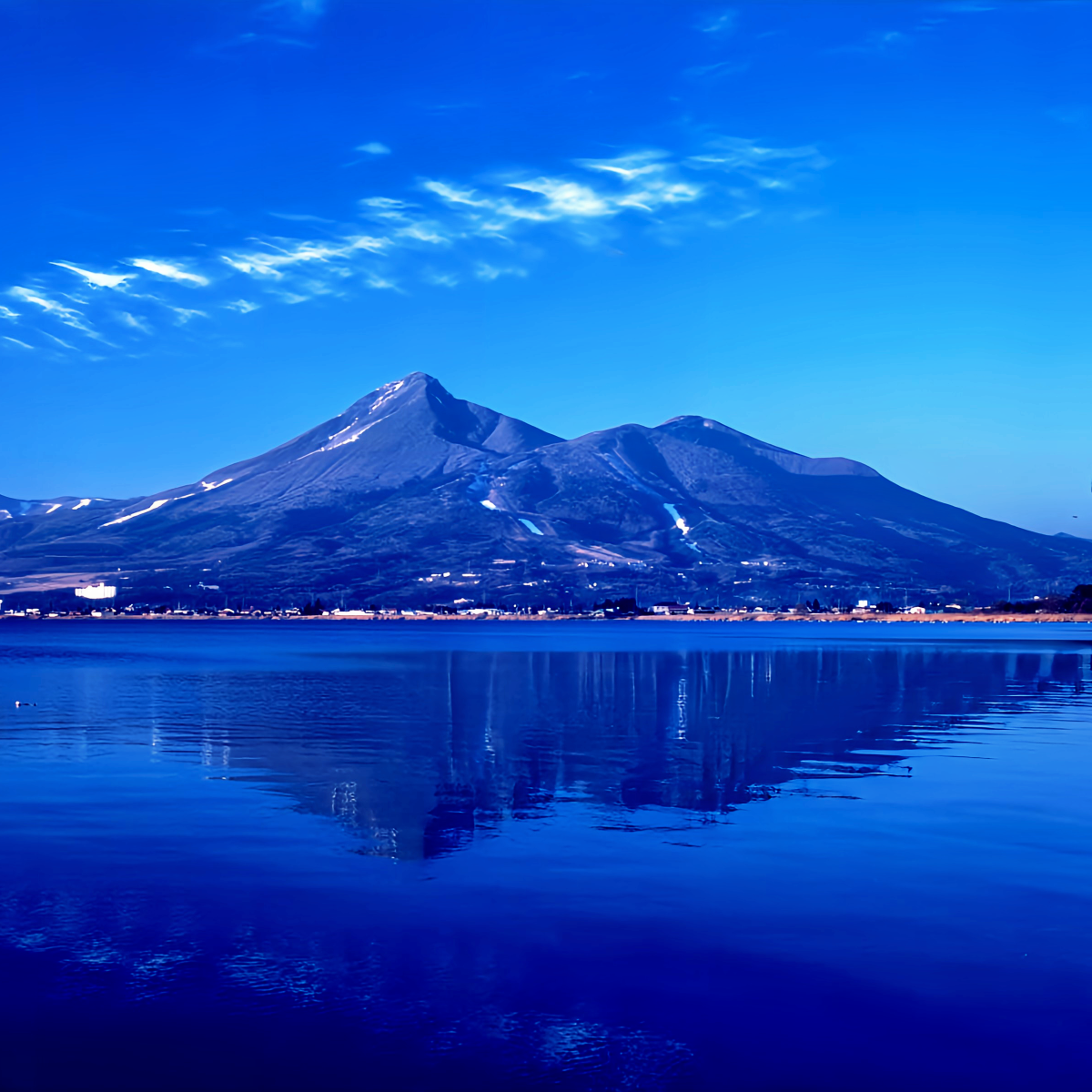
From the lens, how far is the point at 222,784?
2462 cm

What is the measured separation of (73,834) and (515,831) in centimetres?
734

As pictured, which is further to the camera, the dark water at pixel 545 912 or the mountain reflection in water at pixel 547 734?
the mountain reflection in water at pixel 547 734

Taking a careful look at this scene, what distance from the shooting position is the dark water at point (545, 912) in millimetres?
10055

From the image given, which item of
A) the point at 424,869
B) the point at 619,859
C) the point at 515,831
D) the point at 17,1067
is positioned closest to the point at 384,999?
the point at 17,1067

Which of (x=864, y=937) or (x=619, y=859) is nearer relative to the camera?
(x=864, y=937)

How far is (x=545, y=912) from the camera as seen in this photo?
47.0 feet

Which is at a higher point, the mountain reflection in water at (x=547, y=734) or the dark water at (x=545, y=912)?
the dark water at (x=545, y=912)

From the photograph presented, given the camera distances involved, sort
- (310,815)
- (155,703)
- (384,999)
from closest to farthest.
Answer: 1. (384,999)
2. (310,815)
3. (155,703)

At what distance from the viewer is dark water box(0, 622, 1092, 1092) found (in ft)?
33.0

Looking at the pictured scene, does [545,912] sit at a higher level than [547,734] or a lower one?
higher

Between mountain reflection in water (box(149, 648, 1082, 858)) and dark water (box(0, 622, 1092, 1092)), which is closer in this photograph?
dark water (box(0, 622, 1092, 1092))

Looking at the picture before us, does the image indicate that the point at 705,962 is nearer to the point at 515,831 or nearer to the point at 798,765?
the point at 515,831

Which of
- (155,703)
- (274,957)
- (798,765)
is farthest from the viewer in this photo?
(155,703)

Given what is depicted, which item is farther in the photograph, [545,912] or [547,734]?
[547,734]
